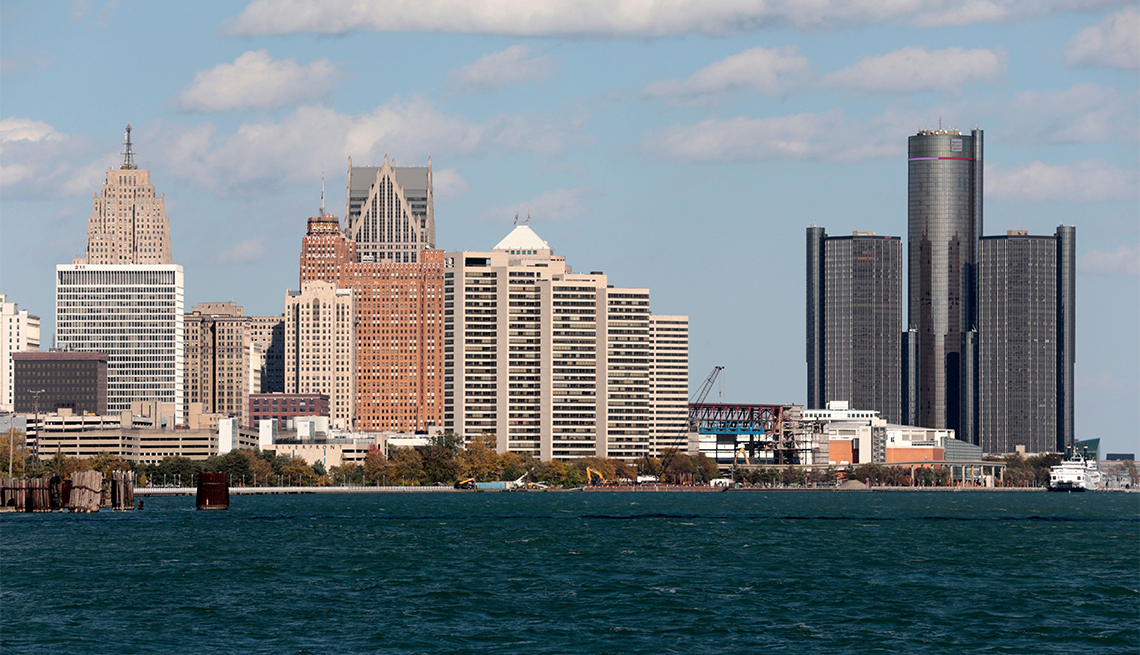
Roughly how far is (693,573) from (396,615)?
110ft

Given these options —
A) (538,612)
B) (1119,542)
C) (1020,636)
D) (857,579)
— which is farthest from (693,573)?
(1119,542)

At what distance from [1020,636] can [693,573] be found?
38.7 m

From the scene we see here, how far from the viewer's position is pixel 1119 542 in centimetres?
Answer: 17912

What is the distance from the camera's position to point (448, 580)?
4948 inches

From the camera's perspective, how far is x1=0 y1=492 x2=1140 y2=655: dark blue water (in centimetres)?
9325

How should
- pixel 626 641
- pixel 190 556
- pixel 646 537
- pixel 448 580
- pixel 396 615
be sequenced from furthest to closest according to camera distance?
1. pixel 646 537
2. pixel 190 556
3. pixel 448 580
4. pixel 396 615
5. pixel 626 641

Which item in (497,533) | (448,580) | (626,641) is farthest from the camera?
(497,533)

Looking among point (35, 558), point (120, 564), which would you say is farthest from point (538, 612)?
point (35, 558)

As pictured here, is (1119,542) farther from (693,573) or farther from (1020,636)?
(1020,636)

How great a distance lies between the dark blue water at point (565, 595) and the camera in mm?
93250

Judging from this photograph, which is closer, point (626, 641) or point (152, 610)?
point (626, 641)

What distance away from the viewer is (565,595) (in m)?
114

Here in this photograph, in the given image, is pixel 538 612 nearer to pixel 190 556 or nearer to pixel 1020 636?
pixel 1020 636

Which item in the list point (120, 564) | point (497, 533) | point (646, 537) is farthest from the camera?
point (497, 533)
